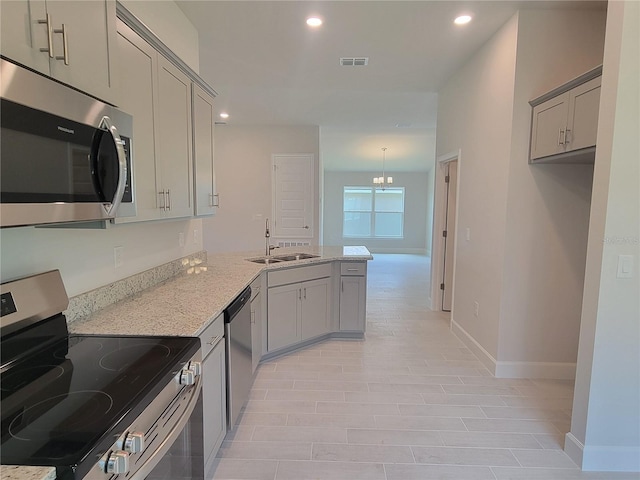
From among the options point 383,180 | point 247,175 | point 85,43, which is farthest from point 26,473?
Result: point 383,180

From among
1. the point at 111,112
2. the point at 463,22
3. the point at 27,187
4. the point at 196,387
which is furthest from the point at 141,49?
the point at 463,22

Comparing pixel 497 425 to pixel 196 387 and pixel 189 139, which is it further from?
pixel 189 139

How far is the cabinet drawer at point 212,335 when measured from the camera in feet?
5.45

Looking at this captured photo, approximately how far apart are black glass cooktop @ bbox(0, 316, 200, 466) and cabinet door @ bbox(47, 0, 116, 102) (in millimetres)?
938

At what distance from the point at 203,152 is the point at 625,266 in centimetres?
273

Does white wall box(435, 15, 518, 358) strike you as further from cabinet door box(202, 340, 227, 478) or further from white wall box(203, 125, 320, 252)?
white wall box(203, 125, 320, 252)

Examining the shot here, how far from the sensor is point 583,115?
2.26m

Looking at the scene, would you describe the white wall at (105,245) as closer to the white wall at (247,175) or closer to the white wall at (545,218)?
the white wall at (545,218)

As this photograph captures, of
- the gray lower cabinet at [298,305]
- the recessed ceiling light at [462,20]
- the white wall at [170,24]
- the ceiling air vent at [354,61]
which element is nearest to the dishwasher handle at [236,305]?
the gray lower cabinet at [298,305]

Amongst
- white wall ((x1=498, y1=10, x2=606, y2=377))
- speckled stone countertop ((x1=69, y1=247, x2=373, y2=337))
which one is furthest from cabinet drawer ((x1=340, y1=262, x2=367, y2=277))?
white wall ((x1=498, y1=10, x2=606, y2=377))

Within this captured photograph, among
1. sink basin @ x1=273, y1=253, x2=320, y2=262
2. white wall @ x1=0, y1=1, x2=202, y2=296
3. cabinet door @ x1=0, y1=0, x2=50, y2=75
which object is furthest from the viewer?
sink basin @ x1=273, y1=253, x2=320, y2=262

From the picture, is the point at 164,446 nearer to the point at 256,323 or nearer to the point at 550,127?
the point at 256,323

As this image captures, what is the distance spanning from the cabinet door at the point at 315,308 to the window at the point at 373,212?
790cm

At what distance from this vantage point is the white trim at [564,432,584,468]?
2.00m
